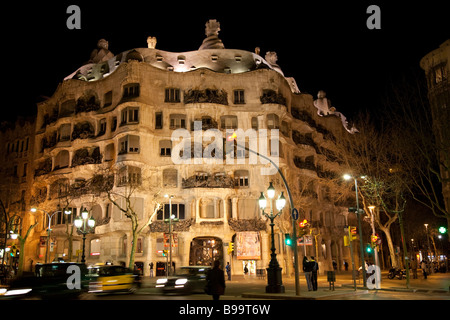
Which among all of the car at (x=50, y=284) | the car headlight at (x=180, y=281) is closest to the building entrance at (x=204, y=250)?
the car headlight at (x=180, y=281)

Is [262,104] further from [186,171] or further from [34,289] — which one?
[34,289]

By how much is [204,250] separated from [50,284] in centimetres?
3247

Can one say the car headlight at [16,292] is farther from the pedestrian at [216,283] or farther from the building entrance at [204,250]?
the building entrance at [204,250]

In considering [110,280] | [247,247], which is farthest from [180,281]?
[247,247]

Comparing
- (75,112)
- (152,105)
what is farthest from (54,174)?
(152,105)

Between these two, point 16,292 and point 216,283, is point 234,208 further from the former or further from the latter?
point 216,283

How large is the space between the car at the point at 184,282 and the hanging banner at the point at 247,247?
66.6 ft

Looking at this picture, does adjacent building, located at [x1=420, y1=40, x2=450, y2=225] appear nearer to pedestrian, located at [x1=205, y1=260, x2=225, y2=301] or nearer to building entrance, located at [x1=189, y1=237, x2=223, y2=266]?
building entrance, located at [x1=189, y1=237, x2=223, y2=266]

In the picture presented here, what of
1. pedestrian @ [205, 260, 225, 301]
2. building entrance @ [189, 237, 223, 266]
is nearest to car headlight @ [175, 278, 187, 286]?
pedestrian @ [205, 260, 225, 301]

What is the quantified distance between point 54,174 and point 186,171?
51.8 feet

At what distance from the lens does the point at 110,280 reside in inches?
824

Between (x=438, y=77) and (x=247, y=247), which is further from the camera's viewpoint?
(x=247, y=247)

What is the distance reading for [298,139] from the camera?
5262 centimetres

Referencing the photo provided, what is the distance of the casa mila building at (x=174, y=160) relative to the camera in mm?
43938
